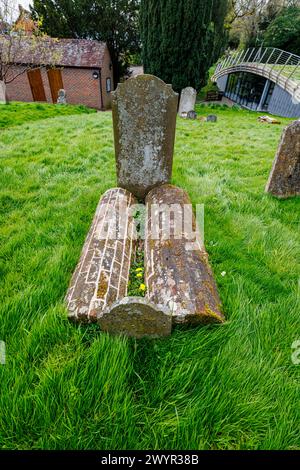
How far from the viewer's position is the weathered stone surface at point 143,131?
3033 mm

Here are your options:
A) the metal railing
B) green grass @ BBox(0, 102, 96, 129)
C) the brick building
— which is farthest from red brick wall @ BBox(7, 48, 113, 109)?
the metal railing

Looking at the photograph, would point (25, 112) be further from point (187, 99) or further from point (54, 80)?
point (54, 80)

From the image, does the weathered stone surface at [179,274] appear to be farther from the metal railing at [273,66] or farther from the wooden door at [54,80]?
the wooden door at [54,80]

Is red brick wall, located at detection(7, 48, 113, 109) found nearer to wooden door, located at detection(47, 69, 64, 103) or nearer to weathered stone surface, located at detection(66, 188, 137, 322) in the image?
wooden door, located at detection(47, 69, 64, 103)

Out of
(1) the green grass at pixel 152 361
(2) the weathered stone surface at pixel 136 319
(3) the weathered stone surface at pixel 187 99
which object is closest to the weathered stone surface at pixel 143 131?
(1) the green grass at pixel 152 361

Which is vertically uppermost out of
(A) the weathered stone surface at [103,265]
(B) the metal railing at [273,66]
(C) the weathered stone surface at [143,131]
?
(B) the metal railing at [273,66]

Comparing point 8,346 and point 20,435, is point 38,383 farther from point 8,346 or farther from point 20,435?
point 8,346

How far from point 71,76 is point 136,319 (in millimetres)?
20653

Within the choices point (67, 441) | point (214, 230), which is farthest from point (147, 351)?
point (214, 230)

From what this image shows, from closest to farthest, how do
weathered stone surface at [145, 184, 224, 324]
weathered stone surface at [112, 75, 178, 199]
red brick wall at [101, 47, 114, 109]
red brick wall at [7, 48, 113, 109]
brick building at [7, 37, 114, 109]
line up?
weathered stone surface at [145, 184, 224, 324] < weathered stone surface at [112, 75, 178, 199] < brick building at [7, 37, 114, 109] < red brick wall at [7, 48, 113, 109] < red brick wall at [101, 47, 114, 109]

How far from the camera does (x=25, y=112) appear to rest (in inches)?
422

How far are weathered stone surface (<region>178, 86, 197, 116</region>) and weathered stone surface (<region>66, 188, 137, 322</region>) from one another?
1262 cm

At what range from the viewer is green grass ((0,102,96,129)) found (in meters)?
9.22

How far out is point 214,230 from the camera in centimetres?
327
